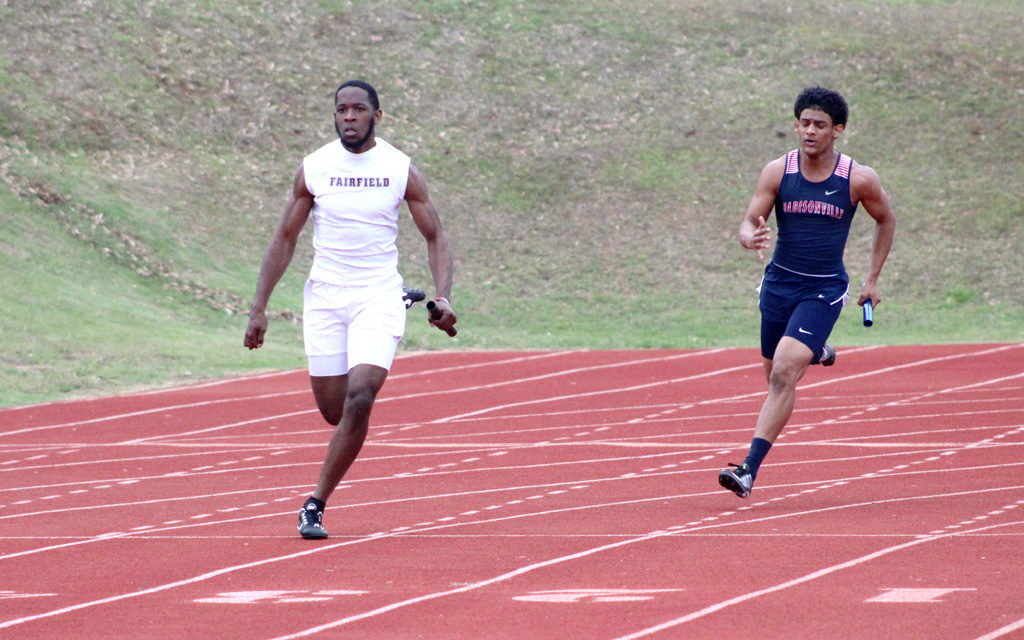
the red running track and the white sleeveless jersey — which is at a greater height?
the white sleeveless jersey

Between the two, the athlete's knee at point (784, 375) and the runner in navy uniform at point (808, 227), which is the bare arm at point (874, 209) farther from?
the athlete's knee at point (784, 375)

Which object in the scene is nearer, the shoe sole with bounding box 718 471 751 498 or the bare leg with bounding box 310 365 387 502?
the bare leg with bounding box 310 365 387 502

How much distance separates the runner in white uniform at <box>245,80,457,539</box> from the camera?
25.0 feet

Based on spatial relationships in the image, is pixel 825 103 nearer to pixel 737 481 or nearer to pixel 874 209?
pixel 874 209

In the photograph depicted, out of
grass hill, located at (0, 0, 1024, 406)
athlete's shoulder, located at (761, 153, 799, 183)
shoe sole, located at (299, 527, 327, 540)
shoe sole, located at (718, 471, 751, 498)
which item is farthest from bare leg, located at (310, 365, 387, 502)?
grass hill, located at (0, 0, 1024, 406)

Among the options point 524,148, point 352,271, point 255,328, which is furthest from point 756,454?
point 524,148

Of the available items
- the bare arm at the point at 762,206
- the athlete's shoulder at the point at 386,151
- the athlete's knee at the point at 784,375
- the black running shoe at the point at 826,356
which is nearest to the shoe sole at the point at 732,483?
the athlete's knee at the point at 784,375

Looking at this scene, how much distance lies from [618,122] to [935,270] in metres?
7.42

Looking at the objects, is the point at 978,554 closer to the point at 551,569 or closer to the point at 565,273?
the point at 551,569

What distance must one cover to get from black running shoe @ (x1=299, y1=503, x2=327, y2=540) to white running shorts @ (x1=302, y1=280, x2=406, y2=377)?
62 cm

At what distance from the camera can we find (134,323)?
21.8 metres

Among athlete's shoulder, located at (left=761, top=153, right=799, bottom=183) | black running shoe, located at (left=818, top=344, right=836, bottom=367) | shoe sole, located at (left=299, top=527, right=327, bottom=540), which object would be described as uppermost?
athlete's shoulder, located at (left=761, top=153, right=799, bottom=183)

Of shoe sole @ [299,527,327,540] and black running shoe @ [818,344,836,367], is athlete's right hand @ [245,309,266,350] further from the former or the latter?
black running shoe @ [818,344,836,367]

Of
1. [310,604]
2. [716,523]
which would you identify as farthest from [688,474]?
[310,604]
